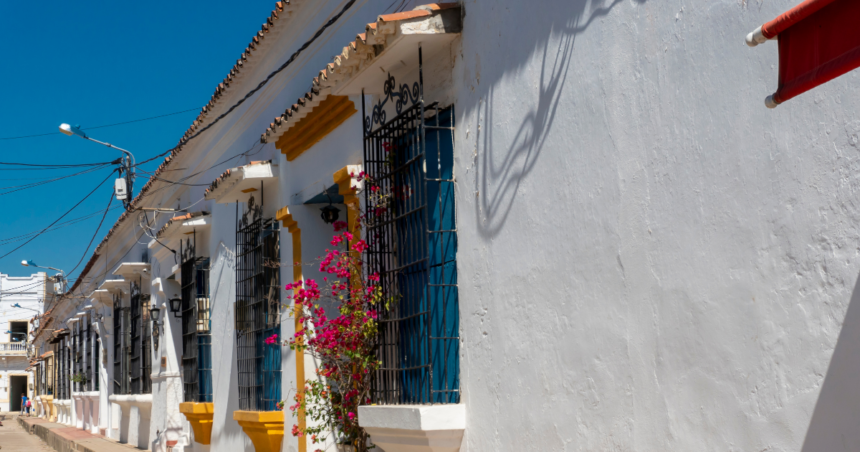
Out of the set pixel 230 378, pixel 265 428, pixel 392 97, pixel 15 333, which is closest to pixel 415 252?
pixel 392 97

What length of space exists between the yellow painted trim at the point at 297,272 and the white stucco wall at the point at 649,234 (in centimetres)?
274

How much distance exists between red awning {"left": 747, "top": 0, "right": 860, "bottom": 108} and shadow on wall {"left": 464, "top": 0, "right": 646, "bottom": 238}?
4.84 ft

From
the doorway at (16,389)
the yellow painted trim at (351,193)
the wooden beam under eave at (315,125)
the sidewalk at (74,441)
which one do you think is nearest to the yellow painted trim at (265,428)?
the yellow painted trim at (351,193)

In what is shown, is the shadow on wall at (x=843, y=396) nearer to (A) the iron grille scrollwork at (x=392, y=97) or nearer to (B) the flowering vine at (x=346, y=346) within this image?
(A) the iron grille scrollwork at (x=392, y=97)

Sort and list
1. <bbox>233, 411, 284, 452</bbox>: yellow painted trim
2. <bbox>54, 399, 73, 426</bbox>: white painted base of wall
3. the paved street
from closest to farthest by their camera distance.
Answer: <bbox>233, 411, 284, 452</bbox>: yellow painted trim, the paved street, <bbox>54, 399, 73, 426</bbox>: white painted base of wall

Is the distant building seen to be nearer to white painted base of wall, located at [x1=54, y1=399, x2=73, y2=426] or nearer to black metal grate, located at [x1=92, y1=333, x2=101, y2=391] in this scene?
white painted base of wall, located at [x1=54, y1=399, x2=73, y2=426]

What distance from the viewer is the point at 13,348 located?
50.4m

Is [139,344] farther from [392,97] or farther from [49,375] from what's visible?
[49,375]

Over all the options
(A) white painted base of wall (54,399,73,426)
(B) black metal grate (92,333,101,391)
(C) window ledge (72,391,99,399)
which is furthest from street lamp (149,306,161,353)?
(A) white painted base of wall (54,399,73,426)

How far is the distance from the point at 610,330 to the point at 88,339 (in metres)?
22.4

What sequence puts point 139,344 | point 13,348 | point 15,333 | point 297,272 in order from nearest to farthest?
point 297,272 < point 139,344 < point 13,348 < point 15,333

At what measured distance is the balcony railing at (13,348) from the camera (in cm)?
4997

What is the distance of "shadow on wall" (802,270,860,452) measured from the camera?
271 centimetres

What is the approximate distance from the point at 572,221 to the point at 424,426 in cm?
162
